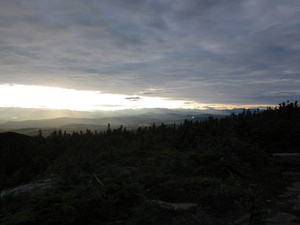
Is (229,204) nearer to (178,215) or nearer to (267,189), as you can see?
(178,215)

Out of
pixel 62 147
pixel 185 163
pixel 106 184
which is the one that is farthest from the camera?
pixel 62 147

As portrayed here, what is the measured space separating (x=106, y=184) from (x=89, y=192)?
1.56 meters

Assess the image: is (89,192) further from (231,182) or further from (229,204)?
(231,182)

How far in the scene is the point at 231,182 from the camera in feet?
36.3

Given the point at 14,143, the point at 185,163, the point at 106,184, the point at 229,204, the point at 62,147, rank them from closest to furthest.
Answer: the point at 229,204 < the point at 106,184 < the point at 185,163 < the point at 62,147 < the point at 14,143

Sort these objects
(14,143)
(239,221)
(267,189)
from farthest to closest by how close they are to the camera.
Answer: (14,143), (267,189), (239,221)

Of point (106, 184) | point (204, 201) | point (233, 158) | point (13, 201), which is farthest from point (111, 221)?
point (233, 158)

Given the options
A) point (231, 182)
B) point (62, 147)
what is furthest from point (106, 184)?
point (62, 147)

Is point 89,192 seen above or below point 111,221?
above

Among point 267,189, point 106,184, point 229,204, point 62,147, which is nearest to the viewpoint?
point 229,204

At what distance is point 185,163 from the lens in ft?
49.5

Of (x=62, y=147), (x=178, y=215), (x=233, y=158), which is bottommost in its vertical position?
(x=62, y=147)

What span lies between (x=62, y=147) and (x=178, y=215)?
47.9 metres

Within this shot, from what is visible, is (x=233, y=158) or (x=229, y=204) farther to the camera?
(x=233, y=158)
